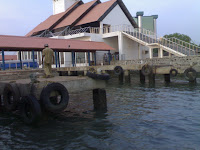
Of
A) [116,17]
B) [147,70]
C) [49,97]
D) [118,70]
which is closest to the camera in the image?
[49,97]

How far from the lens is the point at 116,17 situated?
33.5m

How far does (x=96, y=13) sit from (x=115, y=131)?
27875 mm

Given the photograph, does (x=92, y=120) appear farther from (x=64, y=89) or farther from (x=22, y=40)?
(x=22, y=40)

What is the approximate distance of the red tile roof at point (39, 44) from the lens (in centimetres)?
Answer: 1892

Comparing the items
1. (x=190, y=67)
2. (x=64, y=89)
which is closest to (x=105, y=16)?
(x=190, y=67)

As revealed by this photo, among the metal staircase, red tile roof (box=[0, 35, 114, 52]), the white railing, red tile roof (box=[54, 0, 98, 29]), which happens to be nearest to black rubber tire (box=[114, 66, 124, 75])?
red tile roof (box=[0, 35, 114, 52])

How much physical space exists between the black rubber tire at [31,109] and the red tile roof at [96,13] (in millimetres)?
24811

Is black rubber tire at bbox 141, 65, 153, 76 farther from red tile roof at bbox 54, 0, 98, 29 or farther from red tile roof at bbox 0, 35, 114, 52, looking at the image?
red tile roof at bbox 54, 0, 98, 29

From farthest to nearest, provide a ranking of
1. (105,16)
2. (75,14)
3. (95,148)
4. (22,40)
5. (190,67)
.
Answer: (75,14) < (105,16) < (22,40) < (190,67) < (95,148)

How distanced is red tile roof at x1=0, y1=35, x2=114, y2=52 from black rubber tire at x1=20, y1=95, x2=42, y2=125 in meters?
12.3

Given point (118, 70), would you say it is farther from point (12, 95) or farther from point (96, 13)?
point (96, 13)

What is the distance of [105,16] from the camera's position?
103ft

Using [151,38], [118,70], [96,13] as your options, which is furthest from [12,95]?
[96,13]

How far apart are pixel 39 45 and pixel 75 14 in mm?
15451
